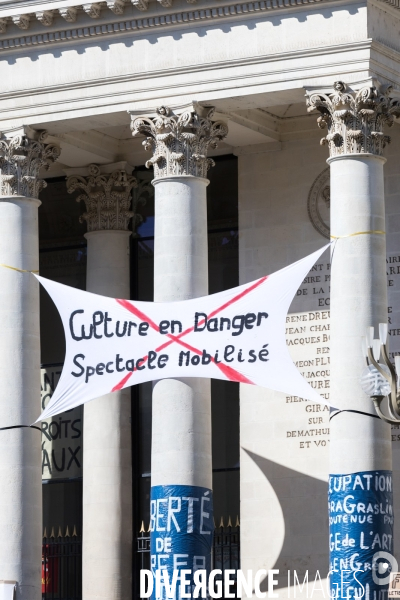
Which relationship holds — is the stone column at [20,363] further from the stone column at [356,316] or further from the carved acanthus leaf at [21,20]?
the stone column at [356,316]

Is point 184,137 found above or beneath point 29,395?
above

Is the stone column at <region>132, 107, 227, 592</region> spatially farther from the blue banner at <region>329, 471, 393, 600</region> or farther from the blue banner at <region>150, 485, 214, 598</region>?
the blue banner at <region>329, 471, 393, 600</region>

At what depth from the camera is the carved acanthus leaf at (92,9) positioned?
40.6 m

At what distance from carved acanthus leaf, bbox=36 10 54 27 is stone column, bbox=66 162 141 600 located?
17.9 ft

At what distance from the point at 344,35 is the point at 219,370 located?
7.66 m

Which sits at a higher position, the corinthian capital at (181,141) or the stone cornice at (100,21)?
the stone cornice at (100,21)

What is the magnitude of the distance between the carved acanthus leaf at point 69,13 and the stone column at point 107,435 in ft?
18.6

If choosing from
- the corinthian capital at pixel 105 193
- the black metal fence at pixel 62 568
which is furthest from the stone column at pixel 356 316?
the black metal fence at pixel 62 568

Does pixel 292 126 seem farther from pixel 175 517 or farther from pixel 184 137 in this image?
pixel 175 517

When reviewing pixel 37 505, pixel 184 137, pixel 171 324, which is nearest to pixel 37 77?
pixel 184 137

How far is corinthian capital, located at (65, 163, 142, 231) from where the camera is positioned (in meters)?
45.8

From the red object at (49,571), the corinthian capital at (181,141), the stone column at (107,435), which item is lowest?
the red object at (49,571)

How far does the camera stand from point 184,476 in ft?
128

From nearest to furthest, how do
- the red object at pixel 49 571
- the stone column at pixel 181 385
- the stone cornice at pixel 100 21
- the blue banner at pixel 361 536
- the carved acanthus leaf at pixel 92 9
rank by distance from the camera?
the blue banner at pixel 361 536 < the stone column at pixel 181 385 < the stone cornice at pixel 100 21 < the carved acanthus leaf at pixel 92 9 < the red object at pixel 49 571
